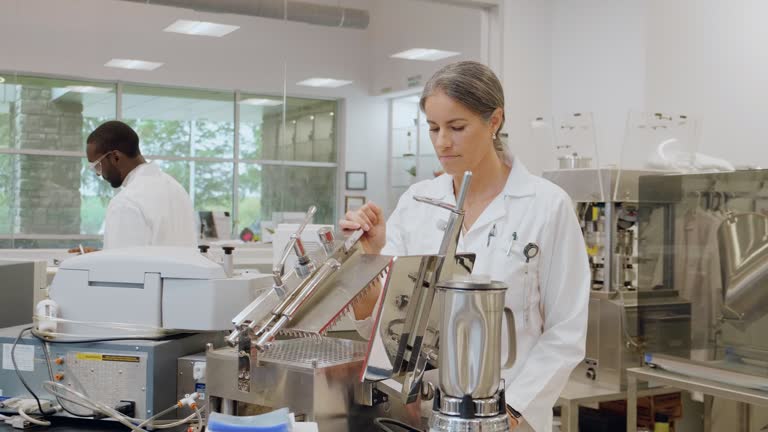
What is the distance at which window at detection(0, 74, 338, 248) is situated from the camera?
5.66 meters

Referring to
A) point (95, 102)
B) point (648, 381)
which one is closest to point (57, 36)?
point (95, 102)

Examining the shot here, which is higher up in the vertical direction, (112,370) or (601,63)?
(601,63)

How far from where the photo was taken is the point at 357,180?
256 inches

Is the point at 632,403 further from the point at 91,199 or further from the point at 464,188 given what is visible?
the point at 91,199

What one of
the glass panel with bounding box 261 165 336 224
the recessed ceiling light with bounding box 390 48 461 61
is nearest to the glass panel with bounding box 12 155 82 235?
the glass panel with bounding box 261 165 336 224

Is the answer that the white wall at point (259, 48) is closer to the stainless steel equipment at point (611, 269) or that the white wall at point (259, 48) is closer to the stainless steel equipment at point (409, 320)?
the stainless steel equipment at point (611, 269)

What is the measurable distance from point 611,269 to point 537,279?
6.20 feet

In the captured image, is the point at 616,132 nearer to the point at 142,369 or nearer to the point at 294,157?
the point at 294,157

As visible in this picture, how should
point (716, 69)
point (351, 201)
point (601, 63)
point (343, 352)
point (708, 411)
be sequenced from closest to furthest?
point (343, 352) → point (708, 411) → point (716, 69) → point (601, 63) → point (351, 201)

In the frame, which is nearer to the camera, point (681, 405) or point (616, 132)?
point (681, 405)

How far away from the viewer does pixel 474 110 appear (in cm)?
161

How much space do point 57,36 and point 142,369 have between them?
4610 mm

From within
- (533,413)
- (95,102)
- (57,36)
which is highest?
(57,36)

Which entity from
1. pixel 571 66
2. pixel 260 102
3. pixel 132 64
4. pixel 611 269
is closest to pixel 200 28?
pixel 132 64
